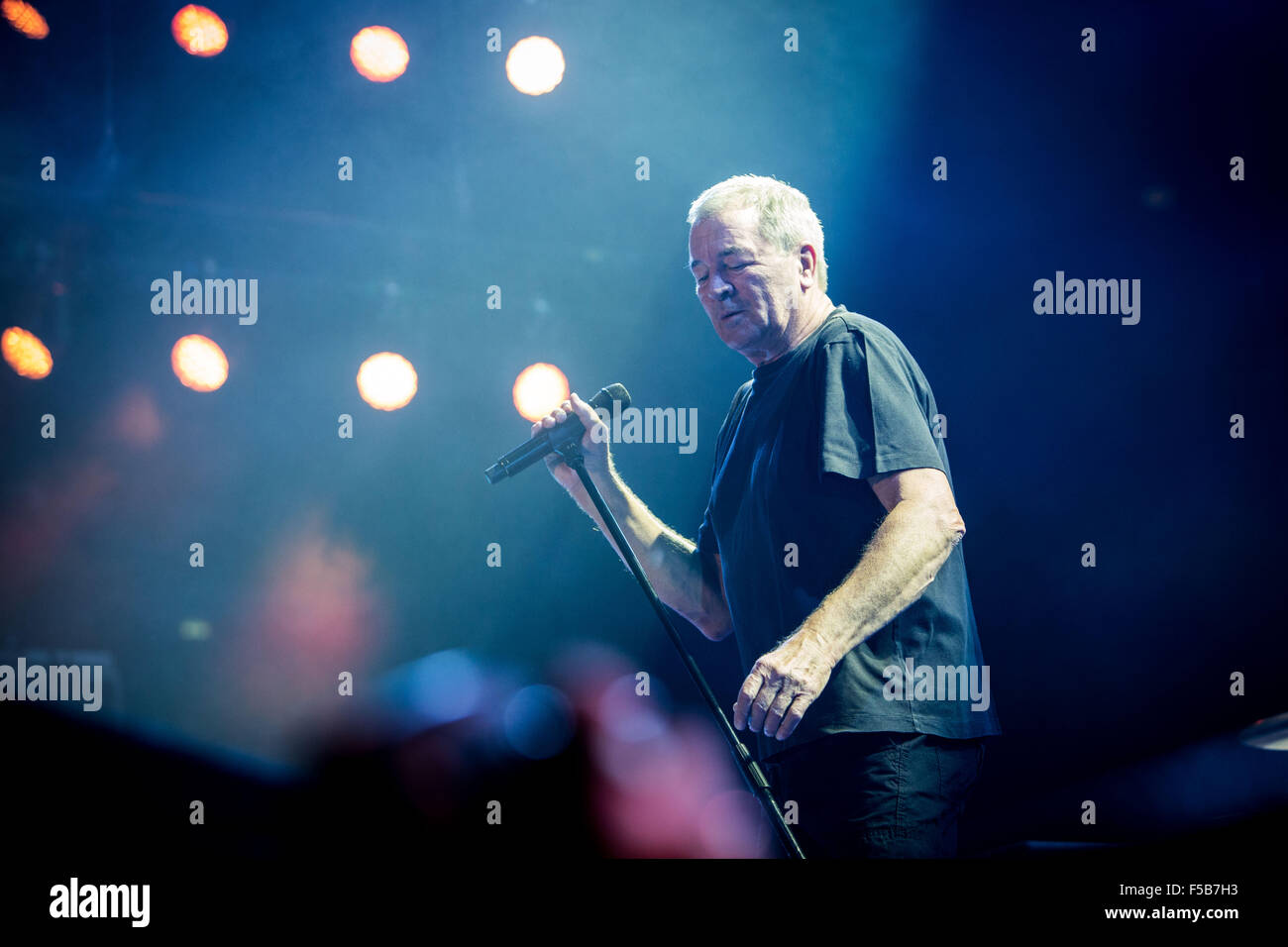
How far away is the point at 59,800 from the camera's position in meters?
2.44

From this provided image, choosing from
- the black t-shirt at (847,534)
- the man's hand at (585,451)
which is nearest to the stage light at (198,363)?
the man's hand at (585,451)

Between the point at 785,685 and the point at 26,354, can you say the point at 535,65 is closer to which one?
the point at 26,354

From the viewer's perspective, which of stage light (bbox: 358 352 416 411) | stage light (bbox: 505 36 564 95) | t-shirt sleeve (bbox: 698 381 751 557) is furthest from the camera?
stage light (bbox: 358 352 416 411)

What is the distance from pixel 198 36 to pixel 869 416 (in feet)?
8.08

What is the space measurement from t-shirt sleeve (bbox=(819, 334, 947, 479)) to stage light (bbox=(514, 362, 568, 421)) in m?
1.25

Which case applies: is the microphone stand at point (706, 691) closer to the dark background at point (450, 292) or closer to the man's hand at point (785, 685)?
the man's hand at point (785, 685)

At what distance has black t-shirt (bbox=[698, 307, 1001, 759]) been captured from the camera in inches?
56.8

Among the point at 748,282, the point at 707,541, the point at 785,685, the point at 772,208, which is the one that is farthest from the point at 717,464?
the point at 785,685

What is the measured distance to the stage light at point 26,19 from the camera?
2.61m

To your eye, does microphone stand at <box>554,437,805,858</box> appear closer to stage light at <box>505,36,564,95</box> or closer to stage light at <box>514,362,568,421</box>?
stage light at <box>514,362,568,421</box>

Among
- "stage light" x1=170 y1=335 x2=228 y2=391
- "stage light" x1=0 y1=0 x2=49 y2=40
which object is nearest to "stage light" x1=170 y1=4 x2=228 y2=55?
"stage light" x1=0 y1=0 x2=49 y2=40

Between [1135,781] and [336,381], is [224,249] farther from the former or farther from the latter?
[1135,781]

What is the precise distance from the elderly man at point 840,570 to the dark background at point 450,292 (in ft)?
2.60

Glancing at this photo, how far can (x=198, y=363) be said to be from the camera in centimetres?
271
